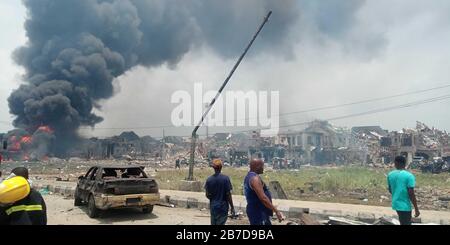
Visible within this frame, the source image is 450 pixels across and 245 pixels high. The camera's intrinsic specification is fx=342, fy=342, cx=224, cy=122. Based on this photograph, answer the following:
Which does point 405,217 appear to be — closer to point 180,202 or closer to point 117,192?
point 117,192

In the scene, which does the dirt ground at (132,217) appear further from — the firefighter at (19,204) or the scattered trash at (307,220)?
the firefighter at (19,204)

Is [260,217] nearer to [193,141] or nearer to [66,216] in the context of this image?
[66,216]

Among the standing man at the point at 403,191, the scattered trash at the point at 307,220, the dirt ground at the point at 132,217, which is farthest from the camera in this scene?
the dirt ground at the point at 132,217

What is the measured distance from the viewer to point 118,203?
340 inches

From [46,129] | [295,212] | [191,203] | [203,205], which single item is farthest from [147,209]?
[46,129]

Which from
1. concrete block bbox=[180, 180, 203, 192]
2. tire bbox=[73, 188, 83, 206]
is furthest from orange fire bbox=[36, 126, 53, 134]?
tire bbox=[73, 188, 83, 206]

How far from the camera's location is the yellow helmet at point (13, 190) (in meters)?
3.22

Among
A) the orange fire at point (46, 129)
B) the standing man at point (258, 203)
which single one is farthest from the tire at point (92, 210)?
the orange fire at point (46, 129)

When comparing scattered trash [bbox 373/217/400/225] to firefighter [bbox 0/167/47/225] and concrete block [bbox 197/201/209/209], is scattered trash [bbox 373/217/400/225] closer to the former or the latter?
concrete block [bbox 197/201/209/209]

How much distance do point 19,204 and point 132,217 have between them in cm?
594

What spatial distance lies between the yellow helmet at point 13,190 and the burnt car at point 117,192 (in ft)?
17.9

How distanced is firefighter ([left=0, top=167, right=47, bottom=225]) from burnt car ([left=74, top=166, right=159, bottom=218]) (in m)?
5.05

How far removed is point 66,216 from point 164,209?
9.09 ft
